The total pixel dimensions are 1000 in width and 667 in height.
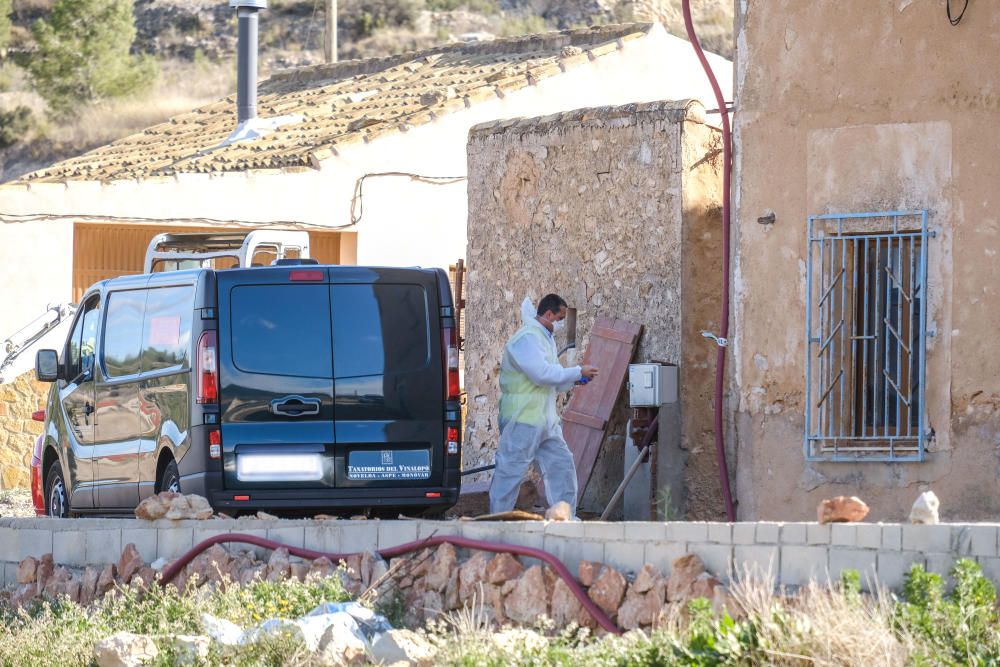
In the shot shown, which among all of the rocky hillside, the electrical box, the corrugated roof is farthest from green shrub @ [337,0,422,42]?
the electrical box

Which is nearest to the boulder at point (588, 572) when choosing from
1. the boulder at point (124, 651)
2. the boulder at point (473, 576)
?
the boulder at point (473, 576)

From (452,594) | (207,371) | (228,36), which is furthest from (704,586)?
(228,36)

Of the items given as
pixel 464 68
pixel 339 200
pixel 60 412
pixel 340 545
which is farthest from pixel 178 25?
pixel 340 545

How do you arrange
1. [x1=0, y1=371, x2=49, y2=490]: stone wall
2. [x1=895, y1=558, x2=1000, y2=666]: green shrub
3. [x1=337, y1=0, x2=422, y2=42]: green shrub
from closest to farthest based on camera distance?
[x1=895, y1=558, x2=1000, y2=666]: green shrub, [x1=0, y1=371, x2=49, y2=490]: stone wall, [x1=337, y1=0, x2=422, y2=42]: green shrub

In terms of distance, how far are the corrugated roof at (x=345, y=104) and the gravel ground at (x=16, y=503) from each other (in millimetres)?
3784

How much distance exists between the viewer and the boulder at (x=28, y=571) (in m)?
10.8

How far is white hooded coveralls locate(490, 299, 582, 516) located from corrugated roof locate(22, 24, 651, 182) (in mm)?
9369

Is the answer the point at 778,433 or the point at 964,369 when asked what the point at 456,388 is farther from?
the point at 964,369

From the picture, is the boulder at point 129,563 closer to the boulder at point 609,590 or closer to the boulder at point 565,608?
the boulder at point 565,608

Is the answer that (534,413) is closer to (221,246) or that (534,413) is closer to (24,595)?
(24,595)

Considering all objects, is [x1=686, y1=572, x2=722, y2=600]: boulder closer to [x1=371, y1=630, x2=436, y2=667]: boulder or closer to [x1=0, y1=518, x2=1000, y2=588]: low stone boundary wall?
[x1=0, y1=518, x2=1000, y2=588]: low stone boundary wall

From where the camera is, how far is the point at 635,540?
329 inches

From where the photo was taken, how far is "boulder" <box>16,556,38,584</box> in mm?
10773

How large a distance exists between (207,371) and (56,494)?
298 centimetres
